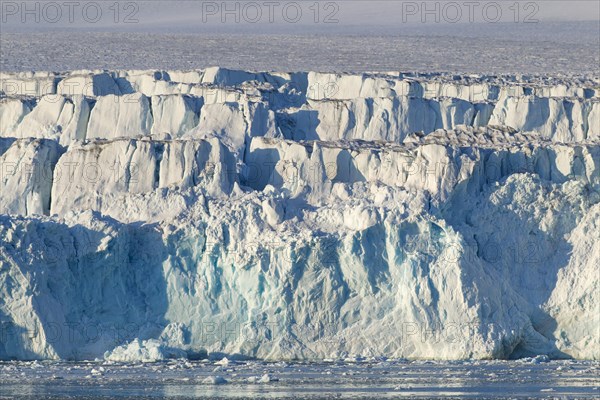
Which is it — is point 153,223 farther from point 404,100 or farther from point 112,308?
point 404,100

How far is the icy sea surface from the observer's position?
30750 mm

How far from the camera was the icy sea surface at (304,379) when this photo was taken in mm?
30750

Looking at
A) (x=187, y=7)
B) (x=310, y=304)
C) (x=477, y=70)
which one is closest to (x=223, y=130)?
(x=310, y=304)

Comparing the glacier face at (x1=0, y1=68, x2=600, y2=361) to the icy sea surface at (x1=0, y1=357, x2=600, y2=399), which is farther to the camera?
the glacier face at (x1=0, y1=68, x2=600, y2=361)

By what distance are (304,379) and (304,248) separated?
3.19 m

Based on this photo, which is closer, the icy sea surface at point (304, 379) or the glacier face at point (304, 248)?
the icy sea surface at point (304, 379)

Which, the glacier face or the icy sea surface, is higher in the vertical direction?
the glacier face

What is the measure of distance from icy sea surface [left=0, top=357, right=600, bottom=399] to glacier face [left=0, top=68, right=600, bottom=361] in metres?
0.64

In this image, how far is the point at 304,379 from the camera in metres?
32.4

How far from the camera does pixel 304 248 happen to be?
3491cm

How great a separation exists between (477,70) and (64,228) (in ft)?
77.7

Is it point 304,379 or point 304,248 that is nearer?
point 304,379

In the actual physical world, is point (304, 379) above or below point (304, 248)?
below

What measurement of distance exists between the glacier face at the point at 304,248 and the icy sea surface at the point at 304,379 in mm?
637
